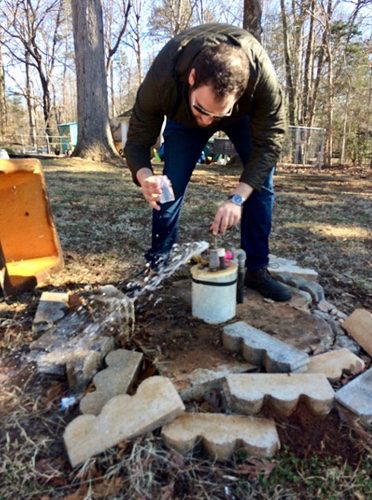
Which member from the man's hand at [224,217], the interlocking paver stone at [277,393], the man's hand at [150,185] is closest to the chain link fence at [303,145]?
A: the man's hand at [150,185]

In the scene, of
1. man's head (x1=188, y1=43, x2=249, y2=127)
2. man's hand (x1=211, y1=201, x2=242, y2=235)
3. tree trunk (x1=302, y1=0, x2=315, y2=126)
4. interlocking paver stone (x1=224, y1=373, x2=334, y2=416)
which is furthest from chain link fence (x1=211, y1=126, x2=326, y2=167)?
interlocking paver stone (x1=224, y1=373, x2=334, y2=416)

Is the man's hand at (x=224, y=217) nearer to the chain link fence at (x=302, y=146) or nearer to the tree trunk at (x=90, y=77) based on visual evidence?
the tree trunk at (x=90, y=77)

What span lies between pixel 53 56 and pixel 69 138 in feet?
16.0

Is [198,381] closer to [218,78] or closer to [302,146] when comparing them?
[218,78]

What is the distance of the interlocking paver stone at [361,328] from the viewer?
1872 millimetres

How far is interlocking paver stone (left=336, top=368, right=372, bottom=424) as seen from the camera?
56.1 inches

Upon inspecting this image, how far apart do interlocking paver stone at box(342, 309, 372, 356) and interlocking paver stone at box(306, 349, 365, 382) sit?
18 centimetres

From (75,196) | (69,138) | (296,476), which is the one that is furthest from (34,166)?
(69,138)

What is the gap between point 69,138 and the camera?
74.6 ft

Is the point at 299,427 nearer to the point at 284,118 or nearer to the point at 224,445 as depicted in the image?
the point at 224,445

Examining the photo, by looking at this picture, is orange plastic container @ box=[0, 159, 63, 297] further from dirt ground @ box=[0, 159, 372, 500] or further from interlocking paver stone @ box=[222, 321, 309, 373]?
interlocking paver stone @ box=[222, 321, 309, 373]

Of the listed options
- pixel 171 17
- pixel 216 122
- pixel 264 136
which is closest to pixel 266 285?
pixel 264 136

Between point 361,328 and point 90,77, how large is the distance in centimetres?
722

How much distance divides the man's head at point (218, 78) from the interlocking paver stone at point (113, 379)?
950 millimetres
